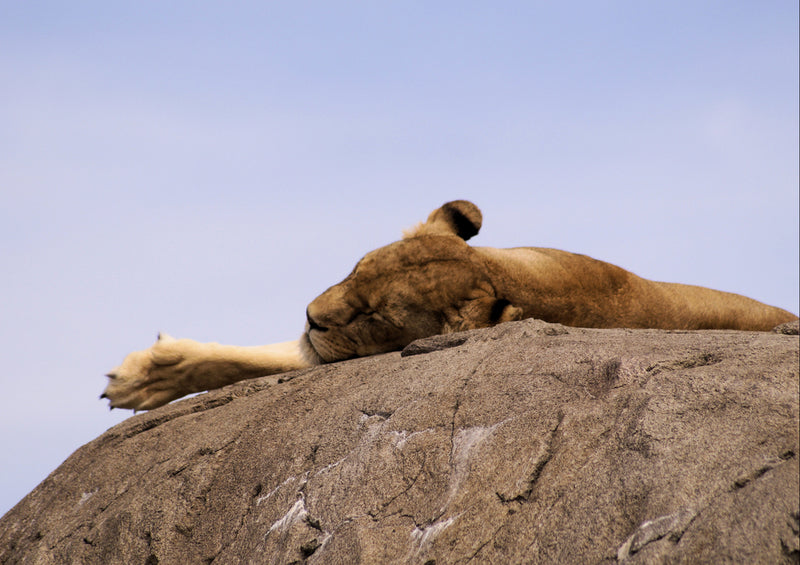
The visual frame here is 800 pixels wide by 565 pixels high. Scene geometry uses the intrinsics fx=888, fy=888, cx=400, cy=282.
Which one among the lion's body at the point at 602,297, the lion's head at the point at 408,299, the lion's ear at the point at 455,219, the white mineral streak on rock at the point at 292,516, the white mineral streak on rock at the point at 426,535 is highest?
the lion's ear at the point at 455,219

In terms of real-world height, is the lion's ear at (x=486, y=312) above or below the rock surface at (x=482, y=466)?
above

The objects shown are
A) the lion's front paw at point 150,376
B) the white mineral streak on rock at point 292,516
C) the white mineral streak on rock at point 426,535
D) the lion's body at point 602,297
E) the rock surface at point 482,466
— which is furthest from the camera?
the lion's front paw at point 150,376

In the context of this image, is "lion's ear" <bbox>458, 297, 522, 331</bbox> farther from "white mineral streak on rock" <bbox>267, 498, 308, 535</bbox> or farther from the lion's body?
"white mineral streak on rock" <bbox>267, 498, 308, 535</bbox>

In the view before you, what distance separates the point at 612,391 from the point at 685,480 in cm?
56

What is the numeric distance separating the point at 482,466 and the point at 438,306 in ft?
6.18

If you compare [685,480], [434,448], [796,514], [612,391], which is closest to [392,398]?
[434,448]

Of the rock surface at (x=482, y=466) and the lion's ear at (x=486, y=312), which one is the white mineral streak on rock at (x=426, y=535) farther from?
the lion's ear at (x=486, y=312)

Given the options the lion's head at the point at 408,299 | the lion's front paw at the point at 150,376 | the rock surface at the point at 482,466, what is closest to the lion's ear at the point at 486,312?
the lion's head at the point at 408,299

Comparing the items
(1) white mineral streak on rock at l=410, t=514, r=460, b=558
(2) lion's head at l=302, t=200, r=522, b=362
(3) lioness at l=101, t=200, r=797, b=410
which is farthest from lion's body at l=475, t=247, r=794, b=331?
(1) white mineral streak on rock at l=410, t=514, r=460, b=558

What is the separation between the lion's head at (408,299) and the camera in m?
4.61

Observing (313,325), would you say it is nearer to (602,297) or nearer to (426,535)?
(602,297)

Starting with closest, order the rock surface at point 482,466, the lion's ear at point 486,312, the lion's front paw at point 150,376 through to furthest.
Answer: the rock surface at point 482,466
the lion's ear at point 486,312
the lion's front paw at point 150,376

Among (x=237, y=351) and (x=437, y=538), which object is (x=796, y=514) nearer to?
(x=437, y=538)

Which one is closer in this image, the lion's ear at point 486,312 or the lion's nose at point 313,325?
the lion's ear at point 486,312
